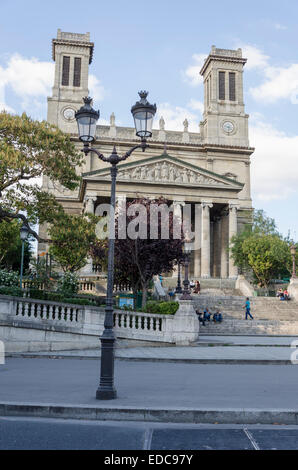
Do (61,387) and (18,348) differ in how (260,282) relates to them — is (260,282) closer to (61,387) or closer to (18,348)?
(18,348)

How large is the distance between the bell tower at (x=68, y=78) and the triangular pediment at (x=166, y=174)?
2146cm

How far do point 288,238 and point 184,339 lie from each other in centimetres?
2992

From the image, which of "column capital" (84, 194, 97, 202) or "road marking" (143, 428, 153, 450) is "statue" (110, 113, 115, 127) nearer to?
"column capital" (84, 194, 97, 202)

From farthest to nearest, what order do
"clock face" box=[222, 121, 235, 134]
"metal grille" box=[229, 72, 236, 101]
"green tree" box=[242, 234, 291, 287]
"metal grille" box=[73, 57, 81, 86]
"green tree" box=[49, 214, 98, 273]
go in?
1. "metal grille" box=[229, 72, 236, 101]
2. "clock face" box=[222, 121, 235, 134]
3. "metal grille" box=[73, 57, 81, 86]
4. "green tree" box=[242, 234, 291, 287]
5. "green tree" box=[49, 214, 98, 273]

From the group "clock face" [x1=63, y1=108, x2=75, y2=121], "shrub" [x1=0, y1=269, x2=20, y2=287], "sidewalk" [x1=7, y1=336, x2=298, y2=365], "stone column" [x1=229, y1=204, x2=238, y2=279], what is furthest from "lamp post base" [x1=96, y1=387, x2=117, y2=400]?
"clock face" [x1=63, y1=108, x2=75, y2=121]

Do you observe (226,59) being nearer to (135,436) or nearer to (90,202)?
(90,202)

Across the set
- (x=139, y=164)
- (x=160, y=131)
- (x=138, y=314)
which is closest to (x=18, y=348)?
(x=138, y=314)

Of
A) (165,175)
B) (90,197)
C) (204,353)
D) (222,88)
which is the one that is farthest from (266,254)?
(222,88)

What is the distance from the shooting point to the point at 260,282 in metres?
42.8

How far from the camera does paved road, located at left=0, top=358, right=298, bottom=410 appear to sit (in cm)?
765

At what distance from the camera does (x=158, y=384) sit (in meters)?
9.61

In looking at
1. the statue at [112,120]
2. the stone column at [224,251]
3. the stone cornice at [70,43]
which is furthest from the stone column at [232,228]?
the stone cornice at [70,43]

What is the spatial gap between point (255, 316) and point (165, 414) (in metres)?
22.9

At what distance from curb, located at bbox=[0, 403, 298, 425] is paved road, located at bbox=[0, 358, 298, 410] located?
0.27 m
